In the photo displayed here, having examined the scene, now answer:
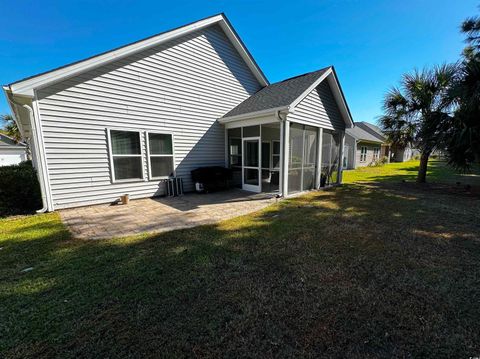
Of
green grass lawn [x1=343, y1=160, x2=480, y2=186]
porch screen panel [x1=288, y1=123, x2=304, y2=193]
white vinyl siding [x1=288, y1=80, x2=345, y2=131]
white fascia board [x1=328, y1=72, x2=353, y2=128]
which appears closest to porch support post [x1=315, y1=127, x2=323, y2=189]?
white vinyl siding [x1=288, y1=80, x2=345, y2=131]

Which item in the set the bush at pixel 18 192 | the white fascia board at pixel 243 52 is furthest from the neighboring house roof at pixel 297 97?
the bush at pixel 18 192

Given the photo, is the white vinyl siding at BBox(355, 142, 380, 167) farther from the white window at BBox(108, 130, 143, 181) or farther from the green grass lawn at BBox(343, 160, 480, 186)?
the white window at BBox(108, 130, 143, 181)

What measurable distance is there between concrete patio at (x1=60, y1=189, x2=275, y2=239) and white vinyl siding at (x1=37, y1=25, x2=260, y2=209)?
2.58 ft

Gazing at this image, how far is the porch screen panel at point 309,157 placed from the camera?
8258 mm

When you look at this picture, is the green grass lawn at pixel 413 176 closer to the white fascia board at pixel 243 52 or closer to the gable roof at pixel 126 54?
the white fascia board at pixel 243 52

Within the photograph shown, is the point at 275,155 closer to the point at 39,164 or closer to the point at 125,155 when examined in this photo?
the point at 125,155

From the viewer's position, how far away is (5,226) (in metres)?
4.70

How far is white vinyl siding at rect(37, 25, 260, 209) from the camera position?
5.85 metres

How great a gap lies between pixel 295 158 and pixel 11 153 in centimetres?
2832

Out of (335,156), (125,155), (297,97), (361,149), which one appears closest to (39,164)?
(125,155)

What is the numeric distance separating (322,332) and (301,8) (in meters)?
11.0

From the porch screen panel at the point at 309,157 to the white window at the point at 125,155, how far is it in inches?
250

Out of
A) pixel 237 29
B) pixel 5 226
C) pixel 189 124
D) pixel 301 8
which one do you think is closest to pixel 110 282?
pixel 5 226

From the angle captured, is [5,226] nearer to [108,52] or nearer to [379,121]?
[108,52]
